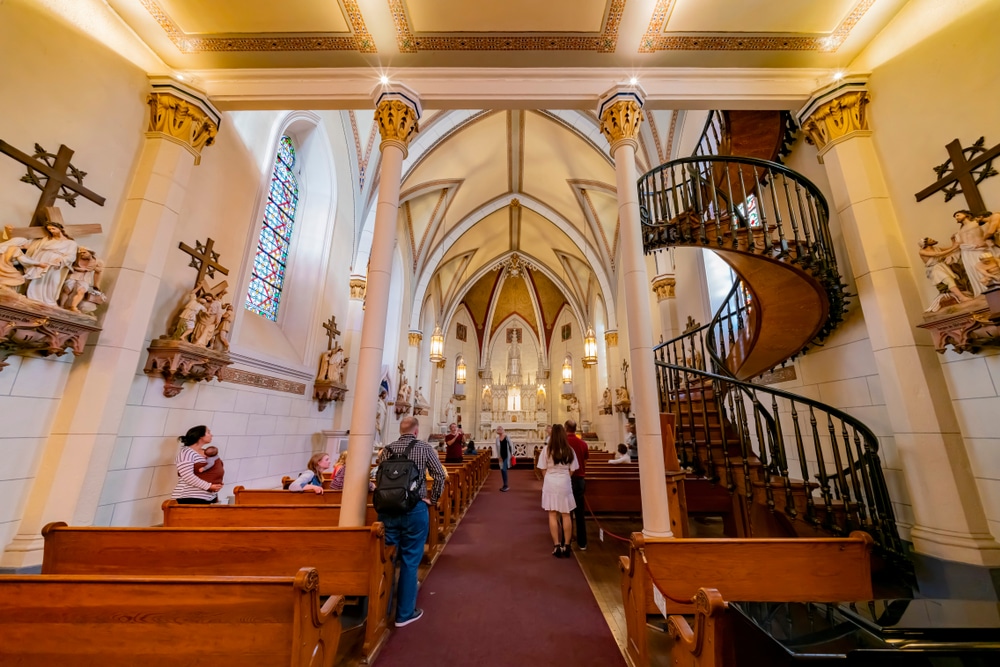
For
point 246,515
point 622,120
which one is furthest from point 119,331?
point 622,120

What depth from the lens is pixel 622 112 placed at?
423 centimetres

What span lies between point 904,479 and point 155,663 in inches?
213

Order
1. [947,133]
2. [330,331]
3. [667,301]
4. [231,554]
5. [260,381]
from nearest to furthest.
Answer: [231,554] → [947,133] → [260,381] → [330,331] → [667,301]

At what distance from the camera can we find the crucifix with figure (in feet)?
9.27

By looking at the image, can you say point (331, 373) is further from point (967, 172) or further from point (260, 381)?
point (967, 172)

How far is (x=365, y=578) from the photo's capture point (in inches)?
95.4

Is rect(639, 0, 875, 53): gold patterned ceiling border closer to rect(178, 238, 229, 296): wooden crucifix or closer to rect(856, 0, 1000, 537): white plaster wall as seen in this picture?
rect(856, 0, 1000, 537): white plaster wall

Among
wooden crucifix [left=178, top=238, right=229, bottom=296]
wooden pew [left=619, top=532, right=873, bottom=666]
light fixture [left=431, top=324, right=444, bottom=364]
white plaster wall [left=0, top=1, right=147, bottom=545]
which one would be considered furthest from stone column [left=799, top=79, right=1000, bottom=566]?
light fixture [left=431, top=324, right=444, bottom=364]

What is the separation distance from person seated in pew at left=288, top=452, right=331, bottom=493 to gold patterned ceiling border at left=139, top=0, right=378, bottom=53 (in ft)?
16.6

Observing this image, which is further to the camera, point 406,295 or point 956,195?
point 406,295

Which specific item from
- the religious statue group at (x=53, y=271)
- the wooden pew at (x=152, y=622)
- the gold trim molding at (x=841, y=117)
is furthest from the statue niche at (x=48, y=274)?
the gold trim molding at (x=841, y=117)

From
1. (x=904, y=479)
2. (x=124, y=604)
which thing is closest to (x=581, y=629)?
(x=124, y=604)

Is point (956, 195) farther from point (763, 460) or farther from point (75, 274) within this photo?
point (75, 274)

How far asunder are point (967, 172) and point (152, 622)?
590 centimetres
